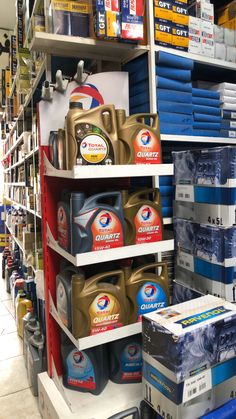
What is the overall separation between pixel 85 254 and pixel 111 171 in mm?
336

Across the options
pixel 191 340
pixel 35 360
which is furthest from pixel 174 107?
pixel 35 360

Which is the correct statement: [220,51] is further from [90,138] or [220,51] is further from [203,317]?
[203,317]

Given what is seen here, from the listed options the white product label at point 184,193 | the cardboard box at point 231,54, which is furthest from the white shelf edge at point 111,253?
the cardboard box at point 231,54

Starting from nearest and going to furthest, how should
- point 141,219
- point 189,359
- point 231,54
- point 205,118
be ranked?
point 189,359 < point 141,219 < point 205,118 < point 231,54

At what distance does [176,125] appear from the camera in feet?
5.97

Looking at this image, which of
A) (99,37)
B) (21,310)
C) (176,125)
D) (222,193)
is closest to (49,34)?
(99,37)

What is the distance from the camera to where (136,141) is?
4.49ft

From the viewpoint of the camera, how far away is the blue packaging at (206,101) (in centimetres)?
194

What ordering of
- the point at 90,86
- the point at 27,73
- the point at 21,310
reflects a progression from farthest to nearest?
the point at 21,310 < the point at 27,73 < the point at 90,86

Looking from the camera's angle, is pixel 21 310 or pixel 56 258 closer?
pixel 56 258

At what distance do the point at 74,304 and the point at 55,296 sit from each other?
400 millimetres

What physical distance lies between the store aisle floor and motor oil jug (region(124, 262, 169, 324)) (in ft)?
3.11

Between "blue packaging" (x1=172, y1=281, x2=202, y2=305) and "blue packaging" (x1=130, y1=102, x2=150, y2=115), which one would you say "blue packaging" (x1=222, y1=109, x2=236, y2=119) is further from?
"blue packaging" (x1=172, y1=281, x2=202, y2=305)

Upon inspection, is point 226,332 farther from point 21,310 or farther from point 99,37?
point 21,310
